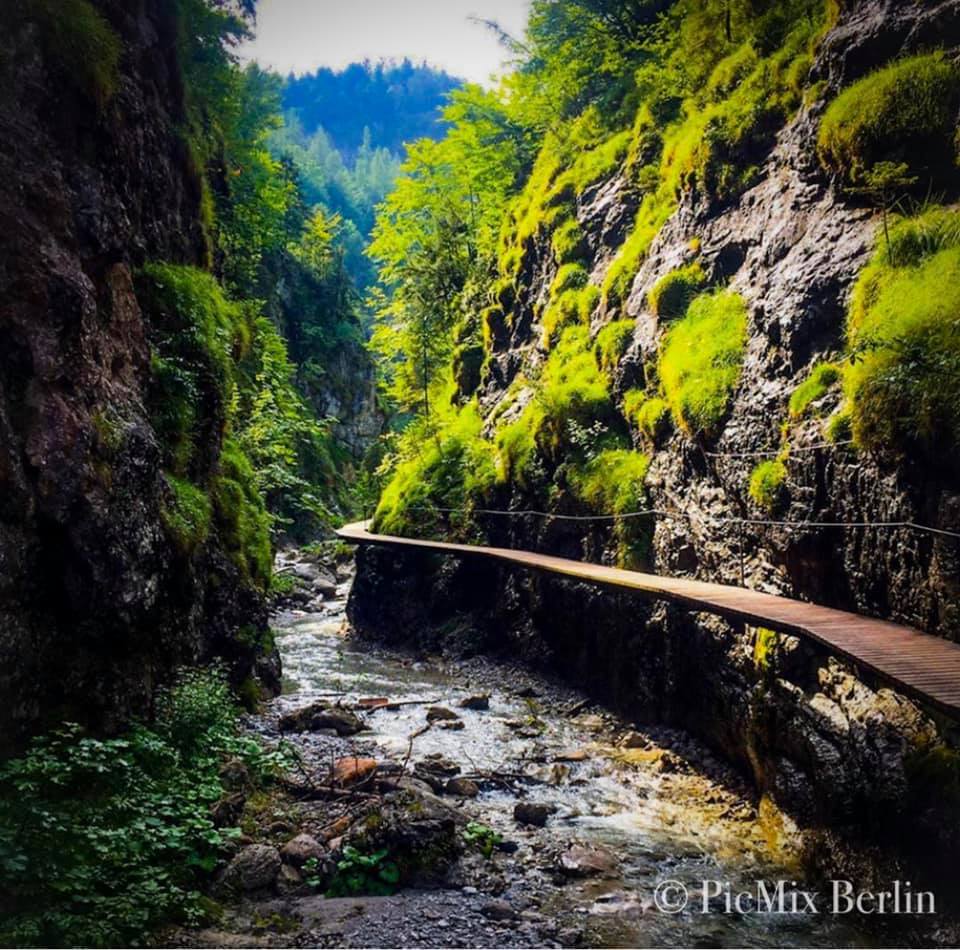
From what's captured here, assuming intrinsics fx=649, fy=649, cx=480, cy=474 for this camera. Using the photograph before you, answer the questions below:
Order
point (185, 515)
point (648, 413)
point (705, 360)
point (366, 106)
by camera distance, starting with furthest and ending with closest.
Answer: point (366, 106)
point (648, 413)
point (705, 360)
point (185, 515)

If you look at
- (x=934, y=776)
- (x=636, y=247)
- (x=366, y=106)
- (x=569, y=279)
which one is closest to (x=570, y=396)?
(x=636, y=247)

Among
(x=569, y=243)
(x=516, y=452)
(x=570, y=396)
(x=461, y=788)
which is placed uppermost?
(x=569, y=243)

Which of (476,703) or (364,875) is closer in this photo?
(364,875)

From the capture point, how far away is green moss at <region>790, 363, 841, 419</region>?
308 inches

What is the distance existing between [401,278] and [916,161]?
65.1ft

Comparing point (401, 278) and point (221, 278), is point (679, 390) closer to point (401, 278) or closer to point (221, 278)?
point (221, 278)

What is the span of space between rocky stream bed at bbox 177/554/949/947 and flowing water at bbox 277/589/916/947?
0.02 metres

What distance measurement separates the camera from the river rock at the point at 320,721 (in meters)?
9.49

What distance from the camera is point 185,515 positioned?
A: 8.57 meters

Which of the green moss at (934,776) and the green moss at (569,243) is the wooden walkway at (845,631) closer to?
the green moss at (934,776)

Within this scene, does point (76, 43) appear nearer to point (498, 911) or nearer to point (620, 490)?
point (498, 911)

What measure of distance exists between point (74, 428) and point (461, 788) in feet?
18.7

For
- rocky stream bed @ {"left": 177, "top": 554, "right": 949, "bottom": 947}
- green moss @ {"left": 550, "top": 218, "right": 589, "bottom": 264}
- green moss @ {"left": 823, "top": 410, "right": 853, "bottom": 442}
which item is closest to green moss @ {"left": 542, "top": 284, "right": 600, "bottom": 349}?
green moss @ {"left": 550, "top": 218, "right": 589, "bottom": 264}

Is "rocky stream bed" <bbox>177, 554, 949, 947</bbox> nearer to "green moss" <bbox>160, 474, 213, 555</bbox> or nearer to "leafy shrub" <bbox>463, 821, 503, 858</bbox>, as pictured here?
"leafy shrub" <bbox>463, 821, 503, 858</bbox>
